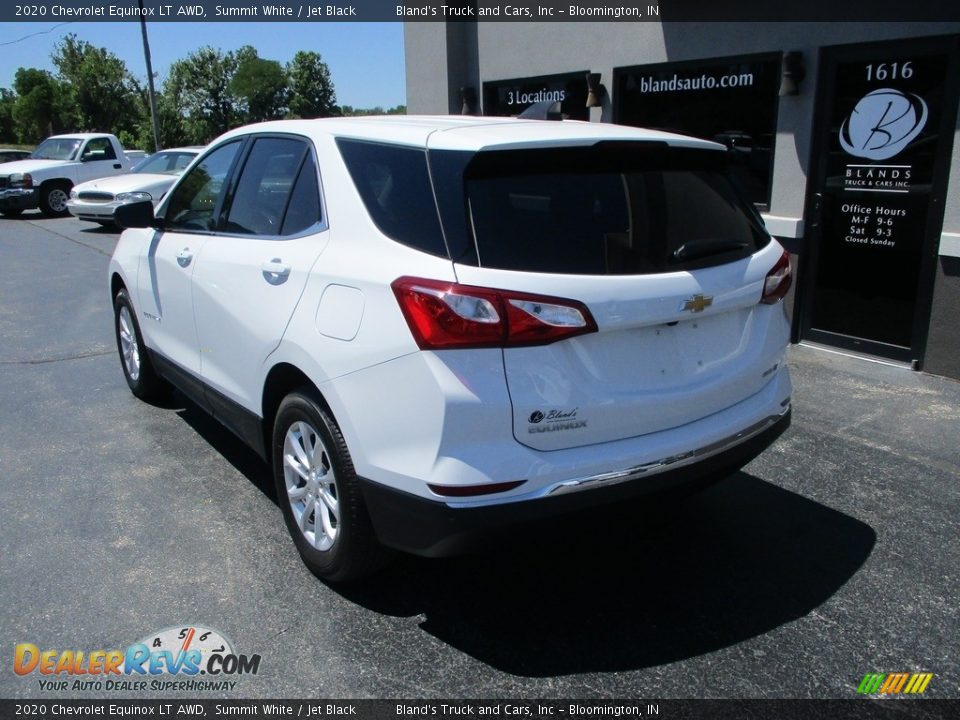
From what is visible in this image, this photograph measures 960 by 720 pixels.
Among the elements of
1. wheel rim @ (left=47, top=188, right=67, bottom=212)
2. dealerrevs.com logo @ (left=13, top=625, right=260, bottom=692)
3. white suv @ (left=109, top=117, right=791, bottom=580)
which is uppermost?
white suv @ (left=109, top=117, right=791, bottom=580)

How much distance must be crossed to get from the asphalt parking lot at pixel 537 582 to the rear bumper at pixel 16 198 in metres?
Answer: 15.7

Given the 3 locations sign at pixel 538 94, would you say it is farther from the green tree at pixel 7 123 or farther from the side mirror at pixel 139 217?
the green tree at pixel 7 123

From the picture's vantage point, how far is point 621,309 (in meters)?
2.65

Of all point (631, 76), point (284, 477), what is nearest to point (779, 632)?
point (284, 477)

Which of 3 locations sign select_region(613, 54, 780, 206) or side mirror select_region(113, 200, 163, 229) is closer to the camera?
side mirror select_region(113, 200, 163, 229)

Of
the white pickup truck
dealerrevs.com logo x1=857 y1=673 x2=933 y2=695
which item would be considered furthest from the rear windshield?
the white pickup truck

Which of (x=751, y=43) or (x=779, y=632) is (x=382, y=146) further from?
(x=751, y=43)

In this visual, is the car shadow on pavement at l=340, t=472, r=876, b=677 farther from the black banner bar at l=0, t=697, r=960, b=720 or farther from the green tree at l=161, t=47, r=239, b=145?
the green tree at l=161, t=47, r=239, b=145

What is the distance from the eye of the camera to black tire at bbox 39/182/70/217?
18750 mm

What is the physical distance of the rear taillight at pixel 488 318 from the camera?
8.25ft

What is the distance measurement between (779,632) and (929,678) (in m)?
0.48

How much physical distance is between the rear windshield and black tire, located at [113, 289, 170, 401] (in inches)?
132

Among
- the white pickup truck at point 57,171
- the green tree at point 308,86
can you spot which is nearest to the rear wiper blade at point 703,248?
the white pickup truck at point 57,171

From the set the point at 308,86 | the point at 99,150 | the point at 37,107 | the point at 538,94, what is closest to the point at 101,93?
the point at 37,107
